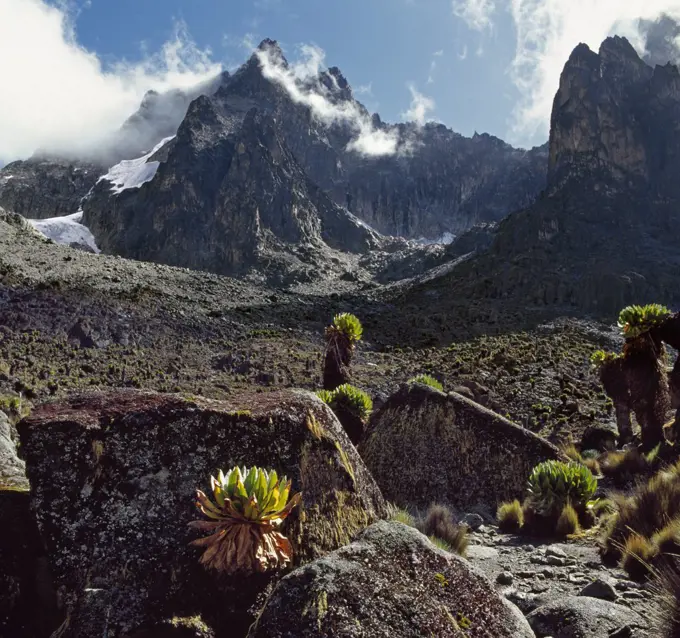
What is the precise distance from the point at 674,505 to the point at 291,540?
16.0 ft

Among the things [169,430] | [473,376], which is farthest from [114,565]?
[473,376]

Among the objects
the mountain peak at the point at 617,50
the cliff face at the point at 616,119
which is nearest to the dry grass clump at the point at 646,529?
the cliff face at the point at 616,119

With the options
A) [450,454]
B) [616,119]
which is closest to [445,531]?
[450,454]

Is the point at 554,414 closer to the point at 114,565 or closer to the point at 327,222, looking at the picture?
the point at 114,565

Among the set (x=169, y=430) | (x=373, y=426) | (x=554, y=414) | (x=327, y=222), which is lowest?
(x=554, y=414)

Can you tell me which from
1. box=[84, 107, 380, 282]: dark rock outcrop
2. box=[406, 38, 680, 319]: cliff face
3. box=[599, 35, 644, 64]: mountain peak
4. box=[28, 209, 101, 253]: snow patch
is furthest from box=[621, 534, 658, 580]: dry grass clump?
box=[28, 209, 101, 253]: snow patch

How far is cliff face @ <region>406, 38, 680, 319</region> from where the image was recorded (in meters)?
82.6

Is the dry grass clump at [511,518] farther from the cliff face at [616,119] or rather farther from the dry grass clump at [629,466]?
the cliff face at [616,119]

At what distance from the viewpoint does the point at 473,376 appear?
128 ft

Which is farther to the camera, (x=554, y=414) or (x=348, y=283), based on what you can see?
(x=348, y=283)

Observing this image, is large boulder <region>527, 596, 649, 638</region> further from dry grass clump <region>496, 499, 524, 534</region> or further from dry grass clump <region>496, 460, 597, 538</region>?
dry grass clump <region>496, 499, 524, 534</region>

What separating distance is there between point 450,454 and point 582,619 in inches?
240

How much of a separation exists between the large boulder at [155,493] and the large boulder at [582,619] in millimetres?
1701

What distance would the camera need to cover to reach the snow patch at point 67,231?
16857 centimetres
